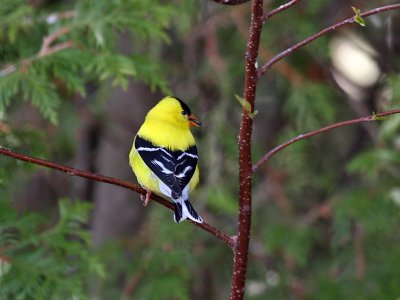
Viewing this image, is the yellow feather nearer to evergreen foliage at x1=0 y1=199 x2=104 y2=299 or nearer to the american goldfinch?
the american goldfinch

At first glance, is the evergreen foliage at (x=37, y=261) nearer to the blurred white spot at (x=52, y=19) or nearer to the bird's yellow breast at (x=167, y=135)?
the bird's yellow breast at (x=167, y=135)

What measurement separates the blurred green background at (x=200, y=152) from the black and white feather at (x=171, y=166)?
29 centimetres

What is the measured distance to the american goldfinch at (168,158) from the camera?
2.53 meters

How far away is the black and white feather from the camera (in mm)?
2492

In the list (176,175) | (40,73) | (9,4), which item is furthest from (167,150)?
(9,4)

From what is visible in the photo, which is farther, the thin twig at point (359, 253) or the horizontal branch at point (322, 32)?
the thin twig at point (359, 253)

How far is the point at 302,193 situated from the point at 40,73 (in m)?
2.36

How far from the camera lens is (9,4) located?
2.91 metres

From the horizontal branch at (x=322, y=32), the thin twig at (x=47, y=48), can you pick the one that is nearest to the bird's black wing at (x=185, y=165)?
the thin twig at (x=47, y=48)

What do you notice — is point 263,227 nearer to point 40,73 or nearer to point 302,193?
point 302,193

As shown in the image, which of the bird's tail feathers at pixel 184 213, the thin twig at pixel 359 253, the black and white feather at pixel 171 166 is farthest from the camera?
the thin twig at pixel 359 253

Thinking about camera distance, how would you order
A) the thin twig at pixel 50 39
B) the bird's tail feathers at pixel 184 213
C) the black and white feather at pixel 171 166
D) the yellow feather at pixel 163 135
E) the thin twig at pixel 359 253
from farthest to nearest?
the thin twig at pixel 359 253 < the thin twig at pixel 50 39 < the yellow feather at pixel 163 135 < the black and white feather at pixel 171 166 < the bird's tail feathers at pixel 184 213

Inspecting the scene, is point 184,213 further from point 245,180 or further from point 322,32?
point 322,32

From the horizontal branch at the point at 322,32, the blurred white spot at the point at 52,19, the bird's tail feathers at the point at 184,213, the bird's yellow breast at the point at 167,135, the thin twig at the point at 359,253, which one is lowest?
the bird's tail feathers at the point at 184,213
